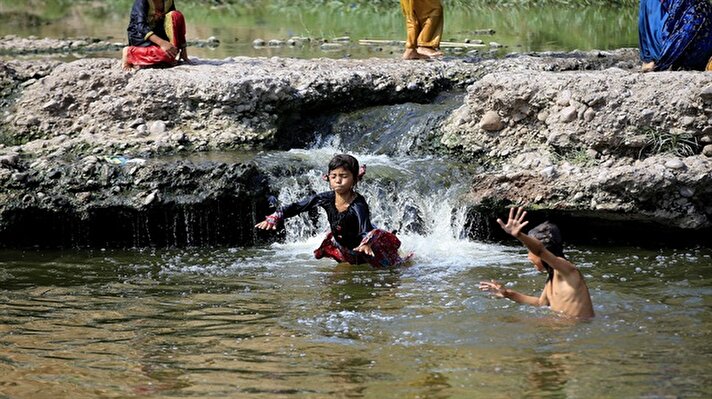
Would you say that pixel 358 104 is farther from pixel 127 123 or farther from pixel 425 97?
pixel 127 123

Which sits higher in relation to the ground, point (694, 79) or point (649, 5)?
point (649, 5)

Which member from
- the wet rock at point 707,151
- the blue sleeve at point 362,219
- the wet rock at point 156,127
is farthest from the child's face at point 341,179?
the wet rock at point 707,151

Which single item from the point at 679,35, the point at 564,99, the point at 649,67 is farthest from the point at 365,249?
the point at 679,35

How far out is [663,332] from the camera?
6.16m

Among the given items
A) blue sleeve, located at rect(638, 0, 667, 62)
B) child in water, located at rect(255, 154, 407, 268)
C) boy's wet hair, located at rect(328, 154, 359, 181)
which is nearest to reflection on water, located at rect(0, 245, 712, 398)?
child in water, located at rect(255, 154, 407, 268)

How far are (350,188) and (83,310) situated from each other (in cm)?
208

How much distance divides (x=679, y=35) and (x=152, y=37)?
4.67 meters

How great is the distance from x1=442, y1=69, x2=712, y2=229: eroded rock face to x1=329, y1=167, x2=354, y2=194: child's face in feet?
4.07

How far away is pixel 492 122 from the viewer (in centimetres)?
946

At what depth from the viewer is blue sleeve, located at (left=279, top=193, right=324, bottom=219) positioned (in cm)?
811

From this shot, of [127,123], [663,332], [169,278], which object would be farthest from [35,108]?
[663,332]

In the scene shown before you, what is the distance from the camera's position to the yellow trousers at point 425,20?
1203 cm

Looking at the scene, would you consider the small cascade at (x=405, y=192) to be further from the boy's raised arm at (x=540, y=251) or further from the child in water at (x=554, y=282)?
the boy's raised arm at (x=540, y=251)

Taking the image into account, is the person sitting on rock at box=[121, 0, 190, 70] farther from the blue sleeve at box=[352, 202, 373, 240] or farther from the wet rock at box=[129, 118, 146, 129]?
the blue sleeve at box=[352, 202, 373, 240]
